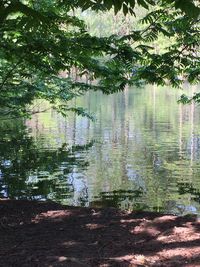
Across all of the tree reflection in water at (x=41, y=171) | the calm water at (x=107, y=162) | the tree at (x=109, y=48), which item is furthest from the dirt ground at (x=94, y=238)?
the tree reflection in water at (x=41, y=171)

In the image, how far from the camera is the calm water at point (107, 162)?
14.9m

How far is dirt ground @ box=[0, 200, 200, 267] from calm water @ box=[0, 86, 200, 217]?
4721 millimetres

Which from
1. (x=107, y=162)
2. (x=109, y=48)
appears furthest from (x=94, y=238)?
(x=107, y=162)

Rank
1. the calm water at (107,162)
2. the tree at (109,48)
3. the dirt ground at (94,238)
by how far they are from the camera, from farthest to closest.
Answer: the calm water at (107,162) → the tree at (109,48) → the dirt ground at (94,238)

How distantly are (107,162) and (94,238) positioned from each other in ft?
50.0

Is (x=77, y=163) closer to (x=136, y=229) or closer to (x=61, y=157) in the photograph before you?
(x=61, y=157)

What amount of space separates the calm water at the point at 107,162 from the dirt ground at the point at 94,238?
4721 mm

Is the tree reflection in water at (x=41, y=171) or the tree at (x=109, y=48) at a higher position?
the tree at (x=109, y=48)

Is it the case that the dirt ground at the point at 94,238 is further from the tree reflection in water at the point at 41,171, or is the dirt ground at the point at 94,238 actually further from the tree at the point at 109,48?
the tree reflection in water at the point at 41,171

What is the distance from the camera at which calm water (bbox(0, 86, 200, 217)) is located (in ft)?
48.9

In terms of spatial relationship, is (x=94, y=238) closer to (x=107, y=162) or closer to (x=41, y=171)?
(x=41, y=171)

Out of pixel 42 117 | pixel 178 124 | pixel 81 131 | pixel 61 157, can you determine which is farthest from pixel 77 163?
pixel 42 117

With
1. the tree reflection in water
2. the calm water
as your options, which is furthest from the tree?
the tree reflection in water

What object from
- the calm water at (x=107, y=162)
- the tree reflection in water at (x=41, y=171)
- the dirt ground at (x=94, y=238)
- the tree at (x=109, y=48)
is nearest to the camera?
the dirt ground at (x=94, y=238)
